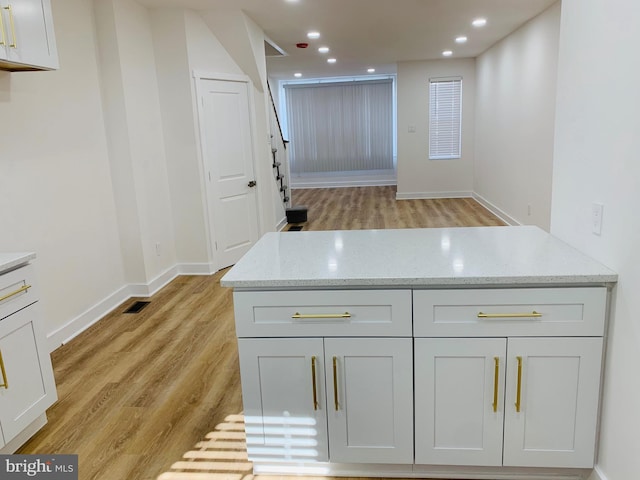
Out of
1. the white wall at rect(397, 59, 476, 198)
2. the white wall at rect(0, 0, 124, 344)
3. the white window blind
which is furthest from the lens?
the white window blind

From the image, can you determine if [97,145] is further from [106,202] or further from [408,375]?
[408,375]

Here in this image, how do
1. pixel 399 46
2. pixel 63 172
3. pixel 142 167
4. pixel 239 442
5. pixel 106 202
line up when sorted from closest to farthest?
pixel 239 442
pixel 63 172
pixel 106 202
pixel 142 167
pixel 399 46

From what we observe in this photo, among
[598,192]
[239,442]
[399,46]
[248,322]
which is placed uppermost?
[399,46]

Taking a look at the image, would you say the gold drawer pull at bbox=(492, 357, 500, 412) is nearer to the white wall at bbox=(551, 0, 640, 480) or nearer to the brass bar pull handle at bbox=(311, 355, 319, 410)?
the white wall at bbox=(551, 0, 640, 480)

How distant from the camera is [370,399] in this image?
1.79 meters

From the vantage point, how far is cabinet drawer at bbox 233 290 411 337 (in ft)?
5.56

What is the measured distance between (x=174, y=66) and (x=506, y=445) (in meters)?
4.19

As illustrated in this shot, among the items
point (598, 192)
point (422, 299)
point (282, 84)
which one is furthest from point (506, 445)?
point (282, 84)

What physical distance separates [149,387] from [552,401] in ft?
6.85

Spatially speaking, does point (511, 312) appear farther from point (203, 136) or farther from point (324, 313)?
point (203, 136)

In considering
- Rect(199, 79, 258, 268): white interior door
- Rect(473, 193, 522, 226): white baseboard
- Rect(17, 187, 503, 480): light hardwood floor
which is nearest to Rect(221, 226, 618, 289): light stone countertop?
Rect(17, 187, 503, 480): light hardwood floor

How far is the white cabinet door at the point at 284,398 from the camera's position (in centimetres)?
178

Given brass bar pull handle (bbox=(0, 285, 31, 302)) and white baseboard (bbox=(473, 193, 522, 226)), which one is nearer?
brass bar pull handle (bbox=(0, 285, 31, 302))

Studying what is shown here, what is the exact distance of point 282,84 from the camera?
38.3 ft
